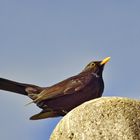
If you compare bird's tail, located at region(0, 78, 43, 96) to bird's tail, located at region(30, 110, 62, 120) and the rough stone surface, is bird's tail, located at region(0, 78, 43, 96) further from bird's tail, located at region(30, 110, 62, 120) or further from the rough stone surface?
the rough stone surface

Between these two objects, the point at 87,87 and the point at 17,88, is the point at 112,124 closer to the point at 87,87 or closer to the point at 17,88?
the point at 87,87

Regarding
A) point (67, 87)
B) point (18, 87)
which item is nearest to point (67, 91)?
point (67, 87)

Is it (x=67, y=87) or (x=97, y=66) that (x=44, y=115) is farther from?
(x=97, y=66)

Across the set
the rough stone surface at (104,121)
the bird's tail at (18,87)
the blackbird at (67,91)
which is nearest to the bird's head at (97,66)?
the blackbird at (67,91)

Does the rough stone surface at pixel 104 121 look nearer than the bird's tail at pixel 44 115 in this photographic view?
Yes

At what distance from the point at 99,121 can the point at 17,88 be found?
288cm

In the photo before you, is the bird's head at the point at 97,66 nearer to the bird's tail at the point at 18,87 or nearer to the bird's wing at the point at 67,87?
the bird's wing at the point at 67,87

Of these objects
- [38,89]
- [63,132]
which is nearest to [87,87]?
[38,89]

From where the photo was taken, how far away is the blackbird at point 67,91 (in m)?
10.2

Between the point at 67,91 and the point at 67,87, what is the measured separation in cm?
9

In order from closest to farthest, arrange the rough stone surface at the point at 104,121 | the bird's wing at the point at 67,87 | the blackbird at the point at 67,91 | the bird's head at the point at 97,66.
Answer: the rough stone surface at the point at 104,121, the blackbird at the point at 67,91, the bird's wing at the point at 67,87, the bird's head at the point at 97,66

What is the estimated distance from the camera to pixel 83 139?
8.18 meters

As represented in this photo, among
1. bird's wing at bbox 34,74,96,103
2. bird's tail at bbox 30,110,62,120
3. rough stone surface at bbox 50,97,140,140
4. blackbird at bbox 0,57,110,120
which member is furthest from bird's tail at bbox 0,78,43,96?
rough stone surface at bbox 50,97,140,140

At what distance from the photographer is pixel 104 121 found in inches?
324
